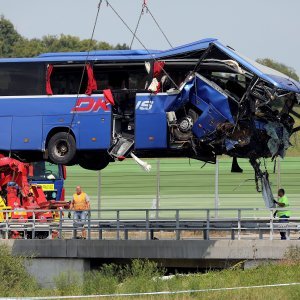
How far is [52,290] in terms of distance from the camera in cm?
3197

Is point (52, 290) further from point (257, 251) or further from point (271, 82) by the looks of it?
point (271, 82)

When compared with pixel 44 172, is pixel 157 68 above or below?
above

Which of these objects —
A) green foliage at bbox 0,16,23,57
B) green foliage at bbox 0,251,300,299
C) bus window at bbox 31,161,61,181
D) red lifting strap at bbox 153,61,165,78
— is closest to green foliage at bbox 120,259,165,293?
green foliage at bbox 0,251,300,299

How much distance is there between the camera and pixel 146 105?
1273 inches

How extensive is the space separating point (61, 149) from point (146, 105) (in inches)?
109

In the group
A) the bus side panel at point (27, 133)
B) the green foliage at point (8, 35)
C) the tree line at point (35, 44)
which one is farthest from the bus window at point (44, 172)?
the green foliage at point (8, 35)

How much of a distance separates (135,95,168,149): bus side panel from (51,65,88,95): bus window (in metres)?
1.93

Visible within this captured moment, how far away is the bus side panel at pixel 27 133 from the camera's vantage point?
112 ft

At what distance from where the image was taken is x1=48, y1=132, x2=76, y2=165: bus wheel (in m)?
33.6

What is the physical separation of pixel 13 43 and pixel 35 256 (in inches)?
3615

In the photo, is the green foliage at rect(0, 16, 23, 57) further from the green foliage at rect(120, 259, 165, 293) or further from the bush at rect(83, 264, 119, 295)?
the green foliage at rect(120, 259, 165, 293)

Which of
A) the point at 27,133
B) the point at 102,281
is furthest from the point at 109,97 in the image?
the point at 102,281

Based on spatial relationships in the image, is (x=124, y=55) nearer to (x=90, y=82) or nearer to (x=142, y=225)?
(x=90, y=82)

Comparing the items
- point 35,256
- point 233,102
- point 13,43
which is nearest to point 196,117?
point 233,102
